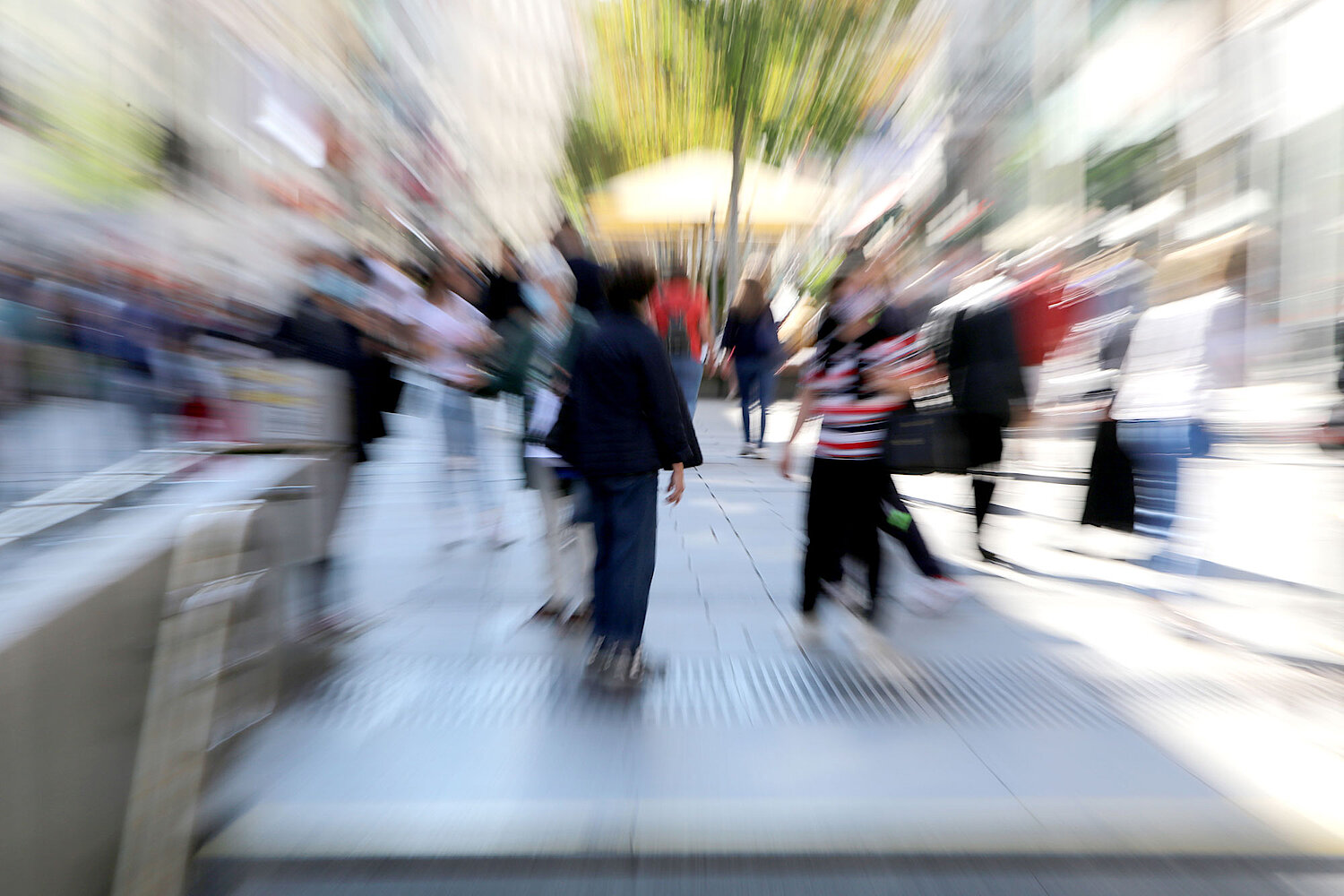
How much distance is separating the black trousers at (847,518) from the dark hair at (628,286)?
3.72ft

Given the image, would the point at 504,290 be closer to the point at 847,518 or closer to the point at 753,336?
the point at 847,518

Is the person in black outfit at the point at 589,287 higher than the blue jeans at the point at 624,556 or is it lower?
higher

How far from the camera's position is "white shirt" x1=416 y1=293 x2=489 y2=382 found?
532 cm

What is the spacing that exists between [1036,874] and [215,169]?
42.5 ft

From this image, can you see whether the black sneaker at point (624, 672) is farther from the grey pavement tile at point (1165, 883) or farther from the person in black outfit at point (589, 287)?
the grey pavement tile at point (1165, 883)

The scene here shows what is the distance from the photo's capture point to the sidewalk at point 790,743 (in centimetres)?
269

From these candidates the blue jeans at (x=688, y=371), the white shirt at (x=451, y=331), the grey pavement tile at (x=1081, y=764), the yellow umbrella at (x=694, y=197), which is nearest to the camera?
the grey pavement tile at (x=1081, y=764)

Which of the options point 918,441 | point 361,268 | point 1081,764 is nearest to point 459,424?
point 361,268

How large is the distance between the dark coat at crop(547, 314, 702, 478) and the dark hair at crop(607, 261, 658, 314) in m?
0.04

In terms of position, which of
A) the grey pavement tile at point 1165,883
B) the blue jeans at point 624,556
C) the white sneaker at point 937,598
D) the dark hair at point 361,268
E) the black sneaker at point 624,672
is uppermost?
the dark hair at point 361,268

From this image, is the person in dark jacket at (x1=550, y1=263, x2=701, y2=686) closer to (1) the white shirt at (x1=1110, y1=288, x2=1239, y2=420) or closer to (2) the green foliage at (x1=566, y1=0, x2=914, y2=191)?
(1) the white shirt at (x1=1110, y1=288, x2=1239, y2=420)

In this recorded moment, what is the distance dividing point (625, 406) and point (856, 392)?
104cm

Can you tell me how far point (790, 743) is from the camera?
3277 millimetres

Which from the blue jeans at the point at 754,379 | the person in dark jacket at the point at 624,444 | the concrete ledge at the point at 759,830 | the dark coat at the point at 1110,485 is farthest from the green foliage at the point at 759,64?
the concrete ledge at the point at 759,830
